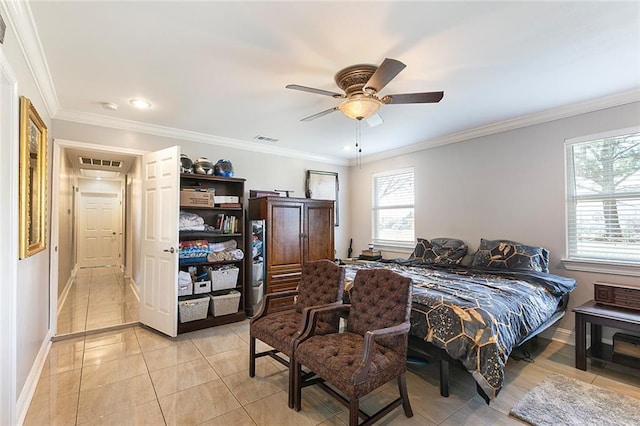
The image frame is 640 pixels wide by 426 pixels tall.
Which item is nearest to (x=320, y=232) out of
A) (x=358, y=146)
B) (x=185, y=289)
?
(x=358, y=146)

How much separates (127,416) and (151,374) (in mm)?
598

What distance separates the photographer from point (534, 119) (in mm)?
3625

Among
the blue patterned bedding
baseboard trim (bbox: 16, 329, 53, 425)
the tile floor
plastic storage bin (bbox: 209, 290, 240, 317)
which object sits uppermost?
the blue patterned bedding

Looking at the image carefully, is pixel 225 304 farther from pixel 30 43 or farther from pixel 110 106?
pixel 30 43

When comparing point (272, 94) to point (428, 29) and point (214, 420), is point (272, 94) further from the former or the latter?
point (214, 420)

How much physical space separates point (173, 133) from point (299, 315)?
3.08 metres

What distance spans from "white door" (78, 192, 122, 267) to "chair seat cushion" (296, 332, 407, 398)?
8.09 m

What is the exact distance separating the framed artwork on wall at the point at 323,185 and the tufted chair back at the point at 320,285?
9.18 feet

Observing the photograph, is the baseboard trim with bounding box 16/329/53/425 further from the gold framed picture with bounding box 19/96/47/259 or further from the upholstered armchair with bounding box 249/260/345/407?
the upholstered armchair with bounding box 249/260/345/407

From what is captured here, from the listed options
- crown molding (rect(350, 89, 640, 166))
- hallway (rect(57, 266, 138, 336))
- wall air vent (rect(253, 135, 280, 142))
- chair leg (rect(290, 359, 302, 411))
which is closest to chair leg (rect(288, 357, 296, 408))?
chair leg (rect(290, 359, 302, 411))

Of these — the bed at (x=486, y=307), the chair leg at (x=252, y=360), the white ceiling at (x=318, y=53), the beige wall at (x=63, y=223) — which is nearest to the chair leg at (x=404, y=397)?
the bed at (x=486, y=307)

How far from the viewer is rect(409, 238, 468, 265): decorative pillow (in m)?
4.08

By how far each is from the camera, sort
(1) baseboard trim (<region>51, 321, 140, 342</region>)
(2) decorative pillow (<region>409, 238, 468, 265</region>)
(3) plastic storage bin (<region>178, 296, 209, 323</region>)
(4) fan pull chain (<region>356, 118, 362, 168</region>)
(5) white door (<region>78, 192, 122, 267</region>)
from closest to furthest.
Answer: (1) baseboard trim (<region>51, 321, 140, 342</region>)
(3) plastic storage bin (<region>178, 296, 209, 323</region>)
(4) fan pull chain (<region>356, 118, 362, 168</region>)
(2) decorative pillow (<region>409, 238, 468, 265</region>)
(5) white door (<region>78, 192, 122, 267</region>)

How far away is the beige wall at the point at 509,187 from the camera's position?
3354 millimetres
